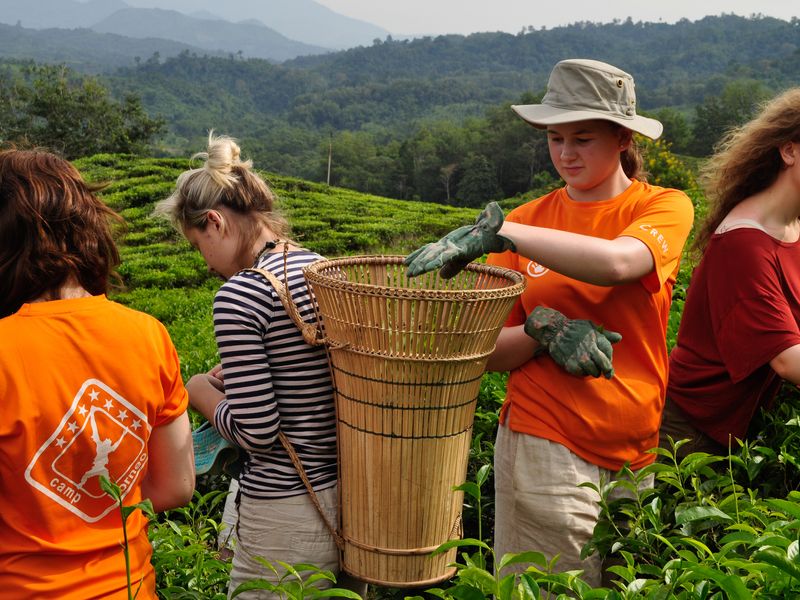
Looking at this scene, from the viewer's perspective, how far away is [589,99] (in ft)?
5.72

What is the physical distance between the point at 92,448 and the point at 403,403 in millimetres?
561

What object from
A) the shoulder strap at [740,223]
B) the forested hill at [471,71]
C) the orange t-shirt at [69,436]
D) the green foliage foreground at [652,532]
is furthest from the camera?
the forested hill at [471,71]

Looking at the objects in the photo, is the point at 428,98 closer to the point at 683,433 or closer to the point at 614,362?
the point at 683,433

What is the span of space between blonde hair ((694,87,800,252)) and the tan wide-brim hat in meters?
0.42

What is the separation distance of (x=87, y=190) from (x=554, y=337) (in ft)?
3.16

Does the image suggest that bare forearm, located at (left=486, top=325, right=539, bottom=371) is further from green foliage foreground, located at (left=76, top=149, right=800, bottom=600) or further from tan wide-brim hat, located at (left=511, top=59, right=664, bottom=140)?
tan wide-brim hat, located at (left=511, top=59, right=664, bottom=140)

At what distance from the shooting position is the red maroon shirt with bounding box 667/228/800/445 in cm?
182

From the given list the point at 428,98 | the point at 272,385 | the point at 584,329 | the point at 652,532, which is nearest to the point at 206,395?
the point at 272,385

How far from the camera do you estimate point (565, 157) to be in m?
1.79

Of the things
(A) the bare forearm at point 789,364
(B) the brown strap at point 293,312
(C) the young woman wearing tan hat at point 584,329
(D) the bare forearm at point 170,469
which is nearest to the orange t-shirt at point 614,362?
(C) the young woman wearing tan hat at point 584,329

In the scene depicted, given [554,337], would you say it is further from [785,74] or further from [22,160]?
[785,74]

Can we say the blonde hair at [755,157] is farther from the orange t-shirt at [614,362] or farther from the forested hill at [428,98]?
the forested hill at [428,98]

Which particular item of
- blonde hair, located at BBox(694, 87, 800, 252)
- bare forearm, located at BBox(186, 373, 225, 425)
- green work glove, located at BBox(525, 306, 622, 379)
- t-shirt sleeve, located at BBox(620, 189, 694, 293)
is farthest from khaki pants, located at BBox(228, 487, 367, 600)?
blonde hair, located at BBox(694, 87, 800, 252)

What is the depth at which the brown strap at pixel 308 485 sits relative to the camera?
1.74 metres
